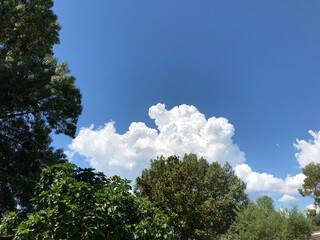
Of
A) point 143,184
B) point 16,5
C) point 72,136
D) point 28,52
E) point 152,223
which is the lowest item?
point 152,223

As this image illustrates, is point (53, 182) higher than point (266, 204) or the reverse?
the reverse

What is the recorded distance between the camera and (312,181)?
116ft

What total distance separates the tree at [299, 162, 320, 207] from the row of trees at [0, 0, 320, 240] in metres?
21.7

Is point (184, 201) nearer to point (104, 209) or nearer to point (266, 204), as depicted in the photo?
point (104, 209)

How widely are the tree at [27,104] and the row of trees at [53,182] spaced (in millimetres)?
37

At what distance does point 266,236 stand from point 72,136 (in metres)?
17.1

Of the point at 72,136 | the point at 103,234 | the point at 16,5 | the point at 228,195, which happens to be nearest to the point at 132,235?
the point at 103,234

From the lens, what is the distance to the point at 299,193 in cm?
3716

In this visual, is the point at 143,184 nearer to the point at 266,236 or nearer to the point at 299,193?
the point at 266,236

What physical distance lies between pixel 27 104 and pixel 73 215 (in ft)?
24.3

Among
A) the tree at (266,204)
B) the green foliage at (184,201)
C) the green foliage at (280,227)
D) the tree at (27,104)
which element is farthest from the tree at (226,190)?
the tree at (27,104)

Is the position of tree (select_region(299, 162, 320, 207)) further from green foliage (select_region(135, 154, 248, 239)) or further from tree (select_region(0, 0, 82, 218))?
tree (select_region(0, 0, 82, 218))

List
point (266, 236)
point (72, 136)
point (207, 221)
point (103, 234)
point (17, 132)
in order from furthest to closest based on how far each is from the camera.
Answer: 1. point (266, 236)
2. point (207, 221)
3. point (72, 136)
4. point (17, 132)
5. point (103, 234)

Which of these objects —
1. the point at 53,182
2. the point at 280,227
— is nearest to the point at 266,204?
the point at 280,227
